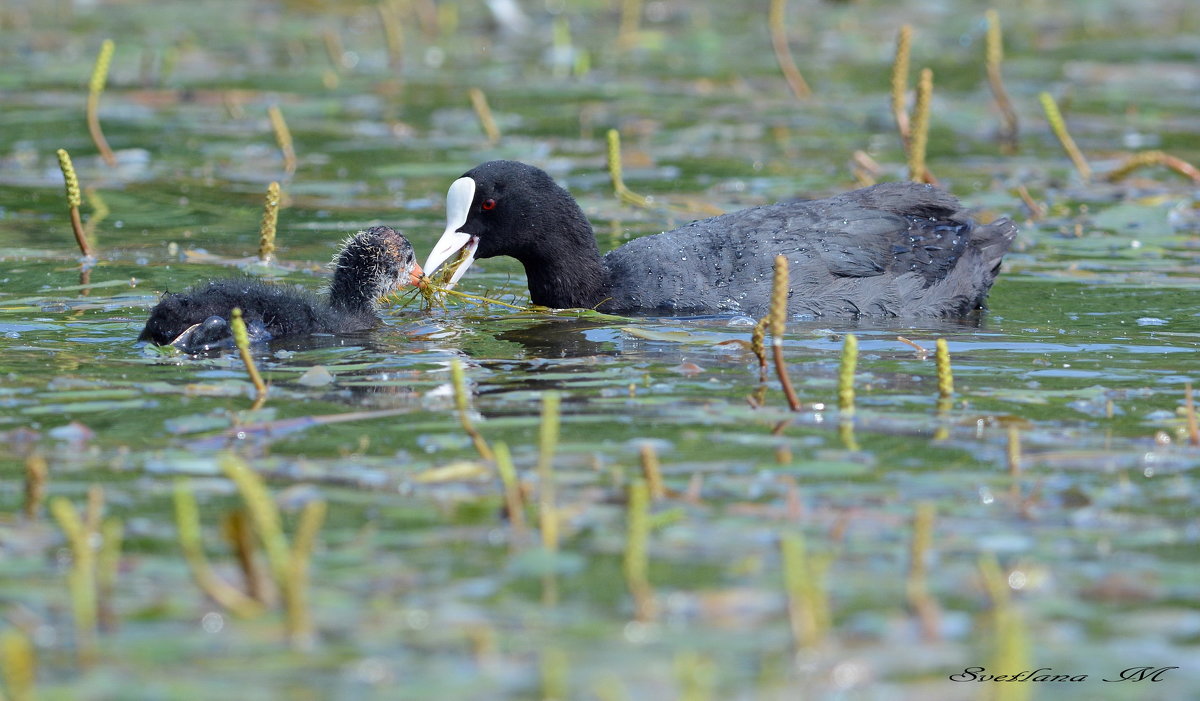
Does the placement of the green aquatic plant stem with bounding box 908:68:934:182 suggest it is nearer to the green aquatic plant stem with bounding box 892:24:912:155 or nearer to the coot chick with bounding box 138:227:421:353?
the green aquatic plant stem with bounding box 892:24:912:155

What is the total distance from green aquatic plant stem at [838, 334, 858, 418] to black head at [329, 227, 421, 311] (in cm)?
233

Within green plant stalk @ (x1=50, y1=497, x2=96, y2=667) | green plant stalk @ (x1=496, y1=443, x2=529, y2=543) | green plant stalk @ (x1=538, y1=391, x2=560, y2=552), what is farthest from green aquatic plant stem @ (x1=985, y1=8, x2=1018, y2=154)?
green plant stalk @ (x1=50, y1=497, x2=96, y2=667)

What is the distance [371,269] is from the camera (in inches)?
237

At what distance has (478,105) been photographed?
962cm

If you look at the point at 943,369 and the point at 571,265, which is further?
the point at 571,265

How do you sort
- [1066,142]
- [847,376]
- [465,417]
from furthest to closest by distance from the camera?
[1066,142] → [847,376] → [465,417]

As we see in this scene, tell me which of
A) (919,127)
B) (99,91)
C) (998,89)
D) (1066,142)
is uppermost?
(99,91)

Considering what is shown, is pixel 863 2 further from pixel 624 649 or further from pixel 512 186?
pixel 624 649

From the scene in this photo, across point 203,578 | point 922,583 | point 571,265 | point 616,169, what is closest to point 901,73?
point 616,169

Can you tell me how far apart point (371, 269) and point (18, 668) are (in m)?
3.68

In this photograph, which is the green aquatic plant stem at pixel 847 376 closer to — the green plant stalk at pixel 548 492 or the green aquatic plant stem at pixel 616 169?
the green plant stalk at pixel 548 492

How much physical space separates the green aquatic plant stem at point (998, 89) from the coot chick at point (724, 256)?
2.75 meters

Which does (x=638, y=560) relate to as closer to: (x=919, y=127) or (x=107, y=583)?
(x=107, y=583)

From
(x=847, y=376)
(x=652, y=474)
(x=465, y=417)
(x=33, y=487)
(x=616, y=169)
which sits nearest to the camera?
(x=33, y=487)
